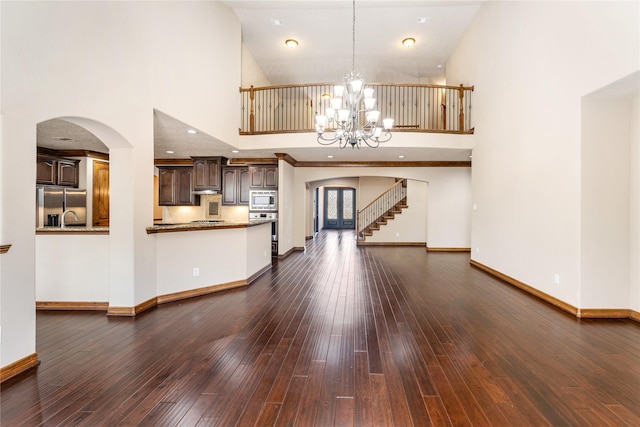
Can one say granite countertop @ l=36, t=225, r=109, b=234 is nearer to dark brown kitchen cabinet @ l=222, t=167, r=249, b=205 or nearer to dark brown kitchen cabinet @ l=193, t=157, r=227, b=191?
dark brown kitchen cabinet @ l=193, t=157, r=227, b=191

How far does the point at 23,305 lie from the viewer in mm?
2375

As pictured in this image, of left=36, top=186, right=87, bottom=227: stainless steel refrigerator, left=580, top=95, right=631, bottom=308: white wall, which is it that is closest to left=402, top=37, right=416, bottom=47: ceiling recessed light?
left=580, top=95, right=631, bottom=308: white wall

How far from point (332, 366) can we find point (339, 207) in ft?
46.1

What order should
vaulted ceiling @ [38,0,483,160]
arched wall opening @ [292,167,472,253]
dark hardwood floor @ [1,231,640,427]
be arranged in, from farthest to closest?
arched wall opening @ [292,167,472,253] < vaulted ceiling @ [38,0,483,160] < dark hardwood floor @ [1,231,640,427]

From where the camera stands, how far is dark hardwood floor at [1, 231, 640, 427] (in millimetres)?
1852

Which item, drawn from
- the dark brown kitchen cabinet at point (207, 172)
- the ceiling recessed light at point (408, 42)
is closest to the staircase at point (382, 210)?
the ceiling recessed light at point (408, 42)

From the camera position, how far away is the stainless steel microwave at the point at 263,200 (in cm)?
762

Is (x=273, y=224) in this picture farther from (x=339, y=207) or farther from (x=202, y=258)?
(x=339, y=207)

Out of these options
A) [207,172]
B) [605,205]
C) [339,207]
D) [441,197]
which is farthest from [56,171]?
[339,207]

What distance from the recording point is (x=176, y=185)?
770cm

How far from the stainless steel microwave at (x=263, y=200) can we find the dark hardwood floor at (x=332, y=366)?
369 cm

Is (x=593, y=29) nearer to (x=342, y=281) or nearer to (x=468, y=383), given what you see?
(x=468, y=383)

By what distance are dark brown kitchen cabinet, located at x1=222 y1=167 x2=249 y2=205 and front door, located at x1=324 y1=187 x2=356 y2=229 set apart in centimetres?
884

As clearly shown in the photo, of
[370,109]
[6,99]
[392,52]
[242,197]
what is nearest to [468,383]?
[370,109]
